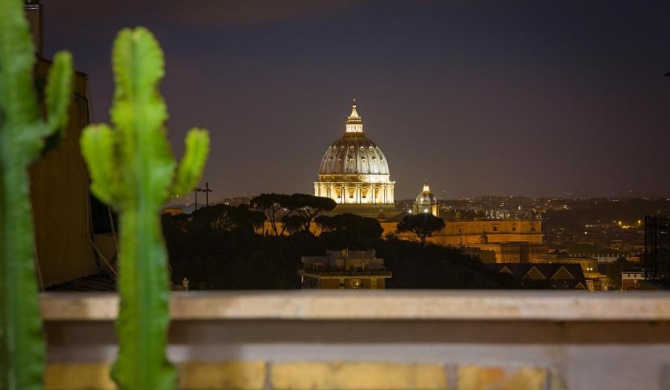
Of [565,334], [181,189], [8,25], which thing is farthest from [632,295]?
[8,25]

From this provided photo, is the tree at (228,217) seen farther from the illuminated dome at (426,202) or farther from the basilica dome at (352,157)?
the illuminated dome at (426,202)

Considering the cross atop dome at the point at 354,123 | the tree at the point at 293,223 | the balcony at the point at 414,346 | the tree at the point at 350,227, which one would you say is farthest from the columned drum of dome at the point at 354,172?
the balcony at the point at 414,346

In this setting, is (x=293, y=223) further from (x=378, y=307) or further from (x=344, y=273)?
(x=378, y=307)

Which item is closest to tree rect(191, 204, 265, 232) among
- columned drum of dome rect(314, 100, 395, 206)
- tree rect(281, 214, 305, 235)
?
tree rect(281, 214, 305, 235)

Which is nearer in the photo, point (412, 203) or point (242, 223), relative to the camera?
point (242, 223)

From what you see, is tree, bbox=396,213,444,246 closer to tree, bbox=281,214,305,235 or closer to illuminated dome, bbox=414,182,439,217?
tree, bbox=281,214,305,235

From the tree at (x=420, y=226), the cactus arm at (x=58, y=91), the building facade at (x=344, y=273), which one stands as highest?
the cactus arm at (x=58, y=91)

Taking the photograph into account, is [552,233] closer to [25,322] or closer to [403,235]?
[403,235]
